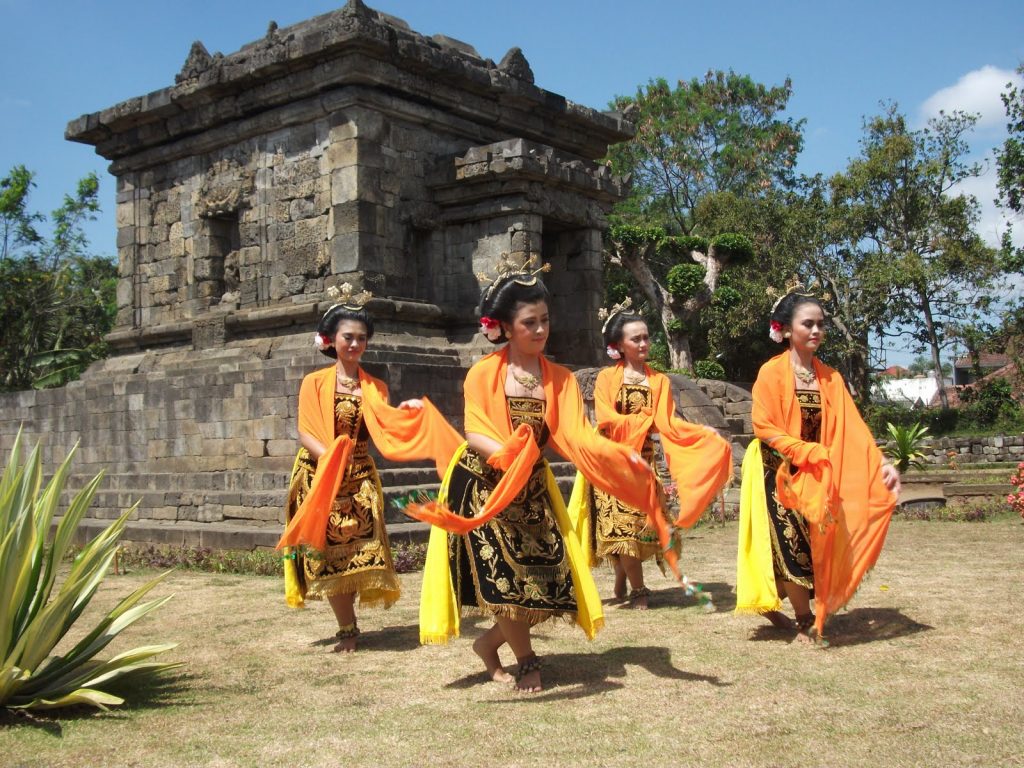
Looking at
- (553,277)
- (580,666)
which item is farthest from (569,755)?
(553,277)

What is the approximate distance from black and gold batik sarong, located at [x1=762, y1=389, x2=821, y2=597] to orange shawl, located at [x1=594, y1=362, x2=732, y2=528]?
1.75 ft

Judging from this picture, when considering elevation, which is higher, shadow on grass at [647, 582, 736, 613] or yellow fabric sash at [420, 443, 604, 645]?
yellow fabric sash at [420, 443, 604, 645]

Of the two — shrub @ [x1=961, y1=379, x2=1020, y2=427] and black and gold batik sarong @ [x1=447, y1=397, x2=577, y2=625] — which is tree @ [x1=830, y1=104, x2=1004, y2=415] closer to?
shrub @ [x1=961, y1=379, x2=1020, y2=427]

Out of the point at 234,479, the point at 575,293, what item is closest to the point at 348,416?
the point at 234,479

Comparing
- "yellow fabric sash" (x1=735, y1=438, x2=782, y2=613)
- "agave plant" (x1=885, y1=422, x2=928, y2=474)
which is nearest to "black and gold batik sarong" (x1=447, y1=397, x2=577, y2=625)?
"yellow fabric sash" (x1=735, y1=438, x2=782, y2=613)

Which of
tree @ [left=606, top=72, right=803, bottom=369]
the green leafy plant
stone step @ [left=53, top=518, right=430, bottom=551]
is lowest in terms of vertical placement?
stone step @ [left=53, top=518, right=430, bottom=551]

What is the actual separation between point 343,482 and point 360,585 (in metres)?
0.60

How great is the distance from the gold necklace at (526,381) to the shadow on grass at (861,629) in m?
1.94

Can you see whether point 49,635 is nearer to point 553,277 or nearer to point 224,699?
point 224,699

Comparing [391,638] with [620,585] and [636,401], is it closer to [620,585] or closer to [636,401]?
[620,585]

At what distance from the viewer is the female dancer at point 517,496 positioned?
4.61m

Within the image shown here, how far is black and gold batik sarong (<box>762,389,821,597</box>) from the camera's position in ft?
18.1

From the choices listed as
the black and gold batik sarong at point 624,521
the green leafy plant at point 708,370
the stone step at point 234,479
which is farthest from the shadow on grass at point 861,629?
the green leafy plant at point 708,370

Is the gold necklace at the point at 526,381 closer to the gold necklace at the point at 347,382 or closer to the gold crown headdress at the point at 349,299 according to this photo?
the gold necklace at the point at 347,382
